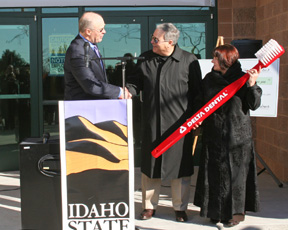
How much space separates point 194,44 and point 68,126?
3.81 m

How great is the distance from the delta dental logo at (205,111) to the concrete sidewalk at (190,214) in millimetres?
826

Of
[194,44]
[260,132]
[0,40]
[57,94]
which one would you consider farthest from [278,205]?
[0,40]

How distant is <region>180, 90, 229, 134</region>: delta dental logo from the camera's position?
152 inches

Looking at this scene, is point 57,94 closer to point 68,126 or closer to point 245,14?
point 245,14

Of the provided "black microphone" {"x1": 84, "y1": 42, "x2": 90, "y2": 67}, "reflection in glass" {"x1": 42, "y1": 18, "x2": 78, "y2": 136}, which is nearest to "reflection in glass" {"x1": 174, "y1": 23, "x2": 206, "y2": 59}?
"reflection in glass" {"x1": 42, "y1": 18, "x2": 78, "y2": 136}

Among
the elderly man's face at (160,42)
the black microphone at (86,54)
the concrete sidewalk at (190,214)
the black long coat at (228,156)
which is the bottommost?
the concrete sidewalk at (190,214)

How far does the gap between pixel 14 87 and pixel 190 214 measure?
3.39 metres

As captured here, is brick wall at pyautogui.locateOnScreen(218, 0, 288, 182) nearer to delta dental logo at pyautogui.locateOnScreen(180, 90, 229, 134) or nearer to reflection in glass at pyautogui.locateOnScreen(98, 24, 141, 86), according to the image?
reflection in glass at pyautogui.locateOnScreen(98, 24, 141, 86)

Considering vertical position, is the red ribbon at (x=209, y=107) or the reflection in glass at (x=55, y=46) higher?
the reflection in glass at (x=55, y=46)

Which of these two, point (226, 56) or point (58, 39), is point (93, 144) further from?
point (58, 39)

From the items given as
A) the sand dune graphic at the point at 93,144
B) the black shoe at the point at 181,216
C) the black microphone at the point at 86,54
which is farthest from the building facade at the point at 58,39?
the sand dune graphic at the point at 93,144

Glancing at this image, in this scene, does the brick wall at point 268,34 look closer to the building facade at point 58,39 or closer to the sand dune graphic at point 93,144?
the building facade at point 58,39

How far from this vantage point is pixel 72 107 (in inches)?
134

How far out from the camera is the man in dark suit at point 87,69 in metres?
3.62
